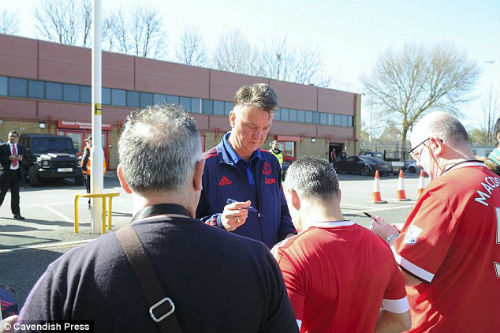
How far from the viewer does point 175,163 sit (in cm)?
122

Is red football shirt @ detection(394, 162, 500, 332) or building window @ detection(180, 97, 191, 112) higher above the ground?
building window @ detection(180, 97, 191, 112)

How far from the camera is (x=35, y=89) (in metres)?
22.4

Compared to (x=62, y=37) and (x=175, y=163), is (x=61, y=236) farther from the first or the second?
(x=62, y=37)

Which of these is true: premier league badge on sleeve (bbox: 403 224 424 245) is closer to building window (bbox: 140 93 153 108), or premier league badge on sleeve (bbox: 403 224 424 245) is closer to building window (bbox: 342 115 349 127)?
building window (bbox: 140 93 153 108)

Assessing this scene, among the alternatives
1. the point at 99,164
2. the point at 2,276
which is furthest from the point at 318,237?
the point at 99,164

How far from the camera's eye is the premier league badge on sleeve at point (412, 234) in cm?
196

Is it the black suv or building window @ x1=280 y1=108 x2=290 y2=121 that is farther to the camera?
building window @ x1=280 y1=108 x2=290 y2=121

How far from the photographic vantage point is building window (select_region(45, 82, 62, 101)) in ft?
74.7

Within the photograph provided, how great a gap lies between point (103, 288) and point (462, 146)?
6.72 ft

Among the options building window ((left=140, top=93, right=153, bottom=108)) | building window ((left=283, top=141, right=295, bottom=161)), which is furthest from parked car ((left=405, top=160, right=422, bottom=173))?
building window ((left=140, top=93, right=153, bottom=108))

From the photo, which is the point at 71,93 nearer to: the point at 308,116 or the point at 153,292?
the point at 308,116

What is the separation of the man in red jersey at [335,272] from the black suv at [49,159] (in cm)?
1559

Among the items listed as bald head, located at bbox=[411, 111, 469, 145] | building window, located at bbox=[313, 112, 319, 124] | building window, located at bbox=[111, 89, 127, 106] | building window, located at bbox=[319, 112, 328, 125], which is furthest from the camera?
building window, located at bbox=[319, 112, 328, 125]

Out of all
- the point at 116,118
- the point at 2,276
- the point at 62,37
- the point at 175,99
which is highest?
→ the point at 62,37
